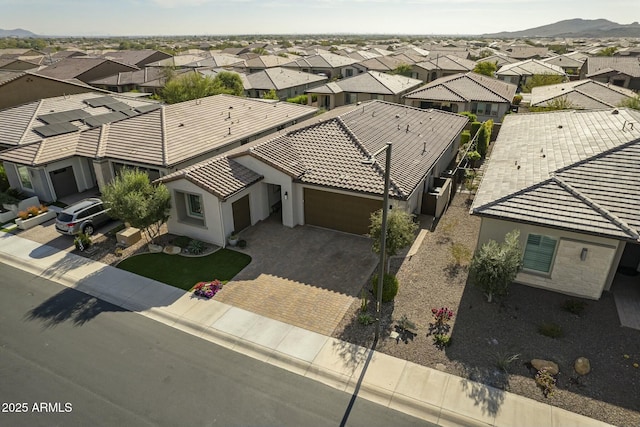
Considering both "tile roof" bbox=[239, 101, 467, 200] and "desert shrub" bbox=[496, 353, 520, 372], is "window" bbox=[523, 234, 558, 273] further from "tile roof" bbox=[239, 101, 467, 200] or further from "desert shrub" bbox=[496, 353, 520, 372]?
"tile roof" bbox=[239, 101, 467, 200]

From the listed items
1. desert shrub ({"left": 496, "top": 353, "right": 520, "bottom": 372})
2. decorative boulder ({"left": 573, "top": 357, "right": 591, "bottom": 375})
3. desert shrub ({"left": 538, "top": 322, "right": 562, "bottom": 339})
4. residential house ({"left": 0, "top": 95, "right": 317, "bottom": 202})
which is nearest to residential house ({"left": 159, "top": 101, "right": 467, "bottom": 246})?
residential house ({"left": 0, "top": 95, "right": 317, "bottom": 202})

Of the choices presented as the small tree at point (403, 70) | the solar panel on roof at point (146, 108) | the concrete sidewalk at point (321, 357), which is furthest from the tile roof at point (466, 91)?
the concrete sidewalk at point (321, 357)

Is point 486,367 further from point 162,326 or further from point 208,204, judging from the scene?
Answer: point 208,204

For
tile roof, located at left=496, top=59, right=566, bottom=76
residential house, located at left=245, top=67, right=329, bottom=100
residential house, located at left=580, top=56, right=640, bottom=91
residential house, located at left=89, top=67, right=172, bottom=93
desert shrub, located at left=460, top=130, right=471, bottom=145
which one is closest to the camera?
desert shrub, located at left=460, top=130, right=471, bottom=145

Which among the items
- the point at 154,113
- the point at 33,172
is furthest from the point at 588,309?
the point at 33,172

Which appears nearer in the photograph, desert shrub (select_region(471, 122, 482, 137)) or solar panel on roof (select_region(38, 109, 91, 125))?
solar panel on roof (select_region(38, 109, 91, 125))

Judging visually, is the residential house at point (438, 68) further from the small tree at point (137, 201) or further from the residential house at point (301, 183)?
the small tree at point (137, 201)

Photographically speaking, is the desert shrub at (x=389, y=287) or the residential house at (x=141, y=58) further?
the residential house at (x=141, y=58)
